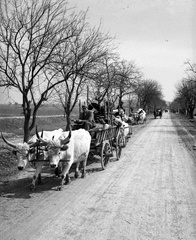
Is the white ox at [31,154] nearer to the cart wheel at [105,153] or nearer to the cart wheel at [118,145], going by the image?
the cart wheel at [105,153]

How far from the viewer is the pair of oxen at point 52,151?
6621 mm

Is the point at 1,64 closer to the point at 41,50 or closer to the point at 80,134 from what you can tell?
the point at 41,50

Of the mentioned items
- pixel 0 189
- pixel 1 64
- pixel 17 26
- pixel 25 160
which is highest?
pixel 17 26

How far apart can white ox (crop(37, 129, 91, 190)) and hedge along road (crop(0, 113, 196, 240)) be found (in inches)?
23.7

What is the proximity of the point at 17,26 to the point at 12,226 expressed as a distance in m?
6.19

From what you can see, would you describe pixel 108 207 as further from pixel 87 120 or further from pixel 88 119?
pixel 88 119

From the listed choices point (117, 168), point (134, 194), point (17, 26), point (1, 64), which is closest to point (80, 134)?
point (117, 168)

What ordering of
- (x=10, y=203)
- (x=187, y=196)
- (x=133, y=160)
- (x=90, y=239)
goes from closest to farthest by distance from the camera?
(x=90, y=239), (x=10, y=203), (x=187, y=196), (x=133, y=160)

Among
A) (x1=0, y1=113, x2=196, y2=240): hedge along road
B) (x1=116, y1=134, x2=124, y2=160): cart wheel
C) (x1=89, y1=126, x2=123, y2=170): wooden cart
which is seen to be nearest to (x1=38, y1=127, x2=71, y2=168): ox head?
(x1=0, y1=113, x2=196, y2=240): hedge along road

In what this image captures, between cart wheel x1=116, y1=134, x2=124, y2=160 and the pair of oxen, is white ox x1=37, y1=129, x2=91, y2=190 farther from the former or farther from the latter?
cart wheel x1=116, y1=134, x2=124, y2=160

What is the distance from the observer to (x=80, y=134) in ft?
27.7

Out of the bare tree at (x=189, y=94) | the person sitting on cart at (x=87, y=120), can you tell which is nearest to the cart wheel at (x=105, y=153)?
the person sitting on cart at (x=87, y=120)

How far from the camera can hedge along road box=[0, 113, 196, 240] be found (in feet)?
14.9

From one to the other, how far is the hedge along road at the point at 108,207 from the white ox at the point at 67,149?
0.60m
